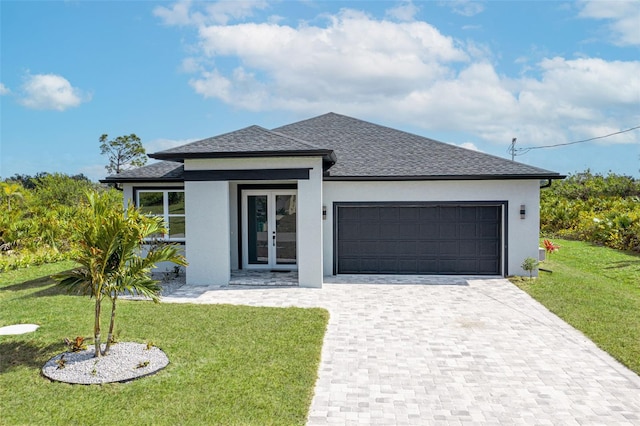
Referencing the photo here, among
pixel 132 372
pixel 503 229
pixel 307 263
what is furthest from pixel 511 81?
pixel 132 372

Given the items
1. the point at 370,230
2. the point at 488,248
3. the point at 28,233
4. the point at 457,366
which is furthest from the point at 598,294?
the point at 28,233

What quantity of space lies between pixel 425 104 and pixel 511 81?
4.44m

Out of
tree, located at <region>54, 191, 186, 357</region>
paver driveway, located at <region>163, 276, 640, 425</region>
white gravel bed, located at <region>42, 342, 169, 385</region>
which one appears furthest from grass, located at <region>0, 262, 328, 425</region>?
tree, located at <region>54, 191, 186, 357</region>

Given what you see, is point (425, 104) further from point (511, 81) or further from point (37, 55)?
point (37, 55)

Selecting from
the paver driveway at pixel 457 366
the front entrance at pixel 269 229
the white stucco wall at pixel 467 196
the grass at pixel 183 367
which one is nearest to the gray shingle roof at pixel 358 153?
the white stucco wall at pixel 467 196

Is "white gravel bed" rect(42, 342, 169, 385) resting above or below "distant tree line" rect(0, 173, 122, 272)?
below

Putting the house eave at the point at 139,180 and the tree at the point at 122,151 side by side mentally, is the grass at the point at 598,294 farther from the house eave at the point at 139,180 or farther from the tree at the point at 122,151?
the tree at the point at 122,151

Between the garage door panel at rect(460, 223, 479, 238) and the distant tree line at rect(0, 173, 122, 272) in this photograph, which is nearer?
the garage door panel at rect(460, 223, 479, 238)

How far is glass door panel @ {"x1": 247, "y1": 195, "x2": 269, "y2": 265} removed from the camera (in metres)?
13.4

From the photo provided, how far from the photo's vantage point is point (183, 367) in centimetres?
597

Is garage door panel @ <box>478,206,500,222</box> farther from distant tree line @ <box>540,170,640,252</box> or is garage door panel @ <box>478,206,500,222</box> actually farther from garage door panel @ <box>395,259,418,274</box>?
distant tree line @ <box>540,170,640,252</box>

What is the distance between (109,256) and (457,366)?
17.5 feet

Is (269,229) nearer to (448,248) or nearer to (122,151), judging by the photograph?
(448,248)

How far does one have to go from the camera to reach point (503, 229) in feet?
42.1
